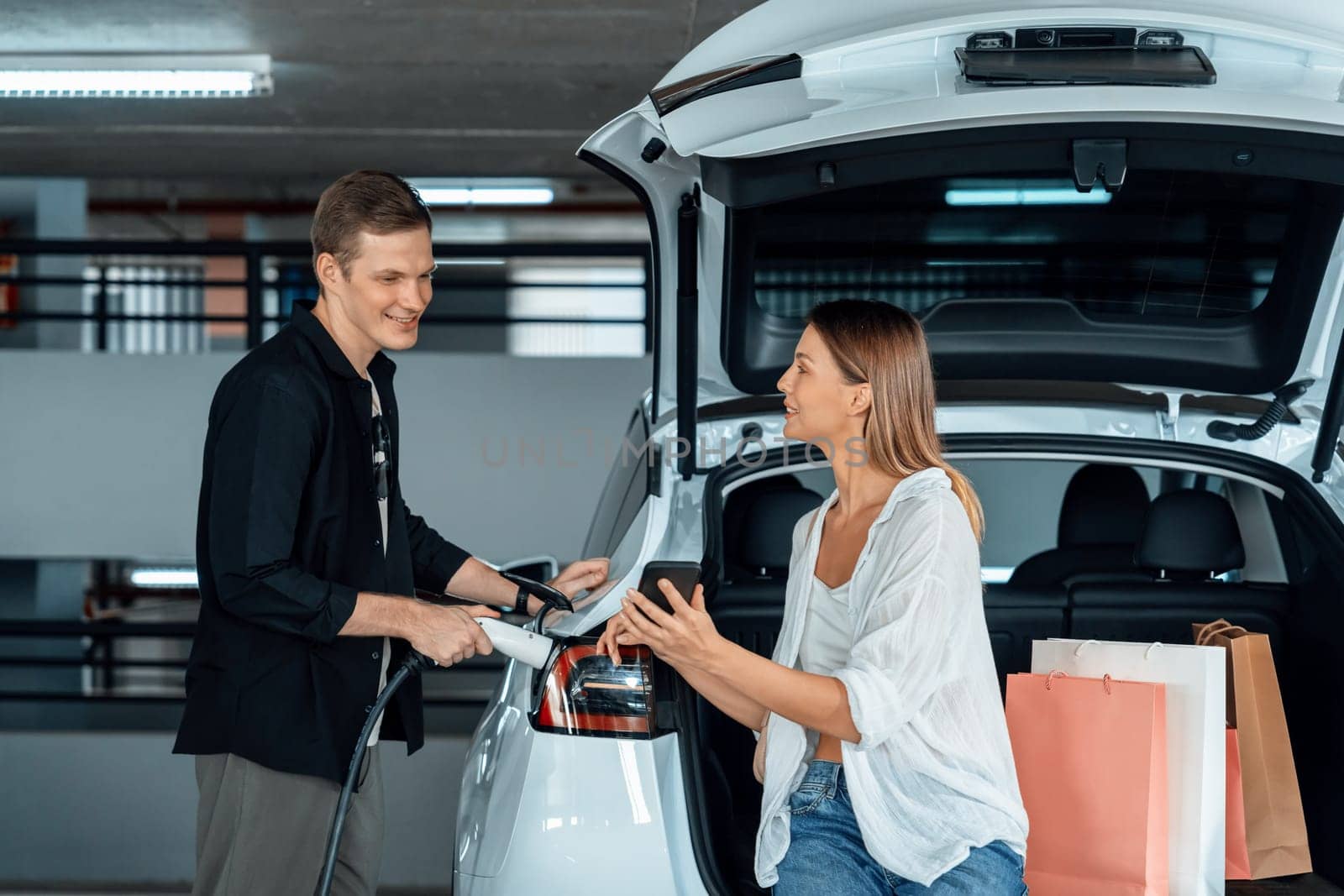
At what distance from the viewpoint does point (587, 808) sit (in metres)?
1.63

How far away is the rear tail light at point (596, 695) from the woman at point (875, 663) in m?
0.09

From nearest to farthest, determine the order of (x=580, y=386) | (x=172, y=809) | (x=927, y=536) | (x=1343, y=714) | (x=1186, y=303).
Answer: (x=927, y=536) < (x=1343, y=714) < (x=1186, y=303) < (x=172, y=809) < (x=580, y=386)

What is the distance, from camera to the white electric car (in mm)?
1517

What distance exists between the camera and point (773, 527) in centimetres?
254

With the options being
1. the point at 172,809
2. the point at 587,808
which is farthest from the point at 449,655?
the point at 172,809

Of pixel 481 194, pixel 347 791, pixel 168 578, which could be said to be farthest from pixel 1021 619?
pixel 168 578

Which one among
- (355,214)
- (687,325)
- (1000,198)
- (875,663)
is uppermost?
(1000,198)

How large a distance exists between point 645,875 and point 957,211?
50.0 inches

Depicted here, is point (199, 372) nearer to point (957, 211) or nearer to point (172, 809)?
point (172, 809)

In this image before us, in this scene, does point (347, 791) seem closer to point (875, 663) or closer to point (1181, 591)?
point (875, 663)

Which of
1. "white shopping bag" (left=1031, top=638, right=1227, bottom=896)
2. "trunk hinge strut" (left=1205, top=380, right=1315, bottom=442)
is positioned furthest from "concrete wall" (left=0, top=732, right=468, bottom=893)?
"white shopping bag" (left=1031, top=638, right=1227, bottom=896)

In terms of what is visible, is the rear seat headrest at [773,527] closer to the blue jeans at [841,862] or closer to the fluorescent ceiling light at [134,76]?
the blue jeans at [841,862]

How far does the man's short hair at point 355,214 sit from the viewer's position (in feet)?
6.05

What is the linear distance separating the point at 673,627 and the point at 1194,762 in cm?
85
